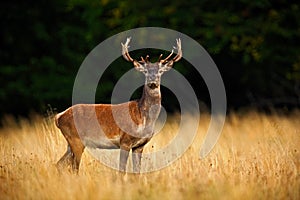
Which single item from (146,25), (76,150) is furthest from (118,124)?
(146,25)

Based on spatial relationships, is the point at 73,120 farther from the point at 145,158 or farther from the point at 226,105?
the point at 226,105

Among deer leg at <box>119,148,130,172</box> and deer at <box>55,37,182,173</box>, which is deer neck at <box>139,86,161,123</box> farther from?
deer leg at <box>119,148,130,172</box>

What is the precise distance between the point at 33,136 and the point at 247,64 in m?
8.75

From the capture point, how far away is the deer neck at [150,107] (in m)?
9.12

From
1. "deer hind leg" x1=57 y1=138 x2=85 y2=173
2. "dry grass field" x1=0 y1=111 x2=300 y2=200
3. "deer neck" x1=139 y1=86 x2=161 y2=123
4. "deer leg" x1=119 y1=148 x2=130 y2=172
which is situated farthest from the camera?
"deer neck" x1=139 y1=86 x2=161 y2=123

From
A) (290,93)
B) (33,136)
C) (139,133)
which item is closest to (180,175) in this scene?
(139,133)

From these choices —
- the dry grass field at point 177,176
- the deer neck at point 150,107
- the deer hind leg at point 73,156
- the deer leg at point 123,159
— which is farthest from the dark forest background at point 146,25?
the deer leg at point 123,159

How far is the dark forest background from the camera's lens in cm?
1798

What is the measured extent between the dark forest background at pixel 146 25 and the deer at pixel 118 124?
28.1 ft

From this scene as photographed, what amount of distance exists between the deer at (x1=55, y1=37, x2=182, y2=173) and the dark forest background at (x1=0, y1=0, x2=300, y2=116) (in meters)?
8.56

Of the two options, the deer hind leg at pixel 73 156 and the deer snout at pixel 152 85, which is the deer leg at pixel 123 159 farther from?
the deer snout at pixel 152 85

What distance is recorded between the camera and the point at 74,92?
1875 centimetres

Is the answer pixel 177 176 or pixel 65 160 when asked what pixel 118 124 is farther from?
pixel 177 176

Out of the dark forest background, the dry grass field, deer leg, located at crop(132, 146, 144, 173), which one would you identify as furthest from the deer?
the dark forest background
